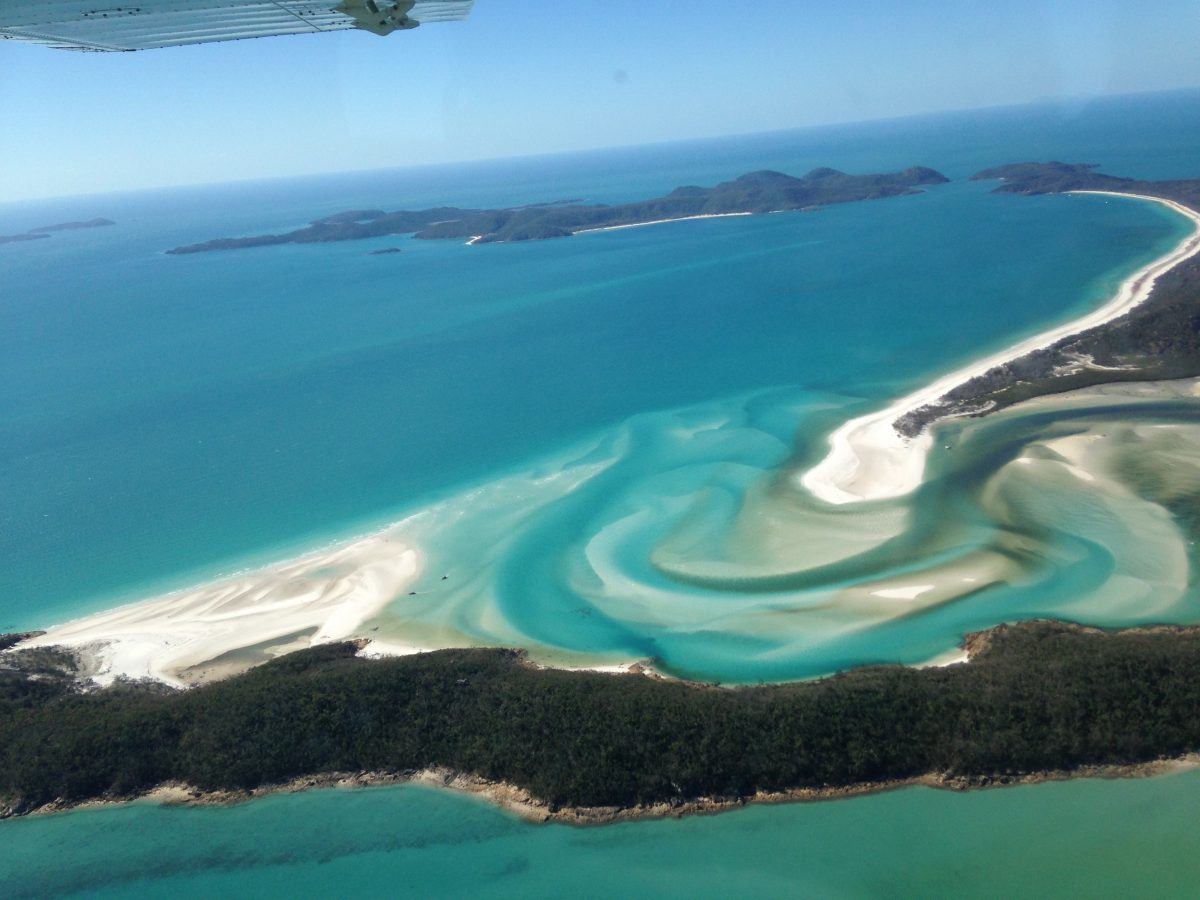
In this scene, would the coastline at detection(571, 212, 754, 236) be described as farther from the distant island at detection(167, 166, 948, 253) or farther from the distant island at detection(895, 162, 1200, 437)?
the distant island at detection(895, 162, 1200, 437)

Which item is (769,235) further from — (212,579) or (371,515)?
(212,579)

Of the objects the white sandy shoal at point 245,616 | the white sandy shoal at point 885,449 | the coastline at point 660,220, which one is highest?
the coastline at point 660,220

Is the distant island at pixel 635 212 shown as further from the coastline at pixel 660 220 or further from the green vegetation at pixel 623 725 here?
the green vegetation at pixel 623 725

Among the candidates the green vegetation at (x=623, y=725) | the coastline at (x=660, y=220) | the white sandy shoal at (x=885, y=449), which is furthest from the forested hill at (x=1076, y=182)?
the green vegetation at (x=623, y=725)

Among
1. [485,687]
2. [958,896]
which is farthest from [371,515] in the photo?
[958,896]

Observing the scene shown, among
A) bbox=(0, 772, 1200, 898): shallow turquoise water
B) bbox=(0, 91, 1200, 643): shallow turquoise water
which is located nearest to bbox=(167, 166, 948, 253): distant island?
bbox=(0, 91, 1200, 643): shallow turquoise water

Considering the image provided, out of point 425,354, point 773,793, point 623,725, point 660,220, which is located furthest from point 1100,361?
point 660,220

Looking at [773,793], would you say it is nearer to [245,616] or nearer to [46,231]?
[245,616]
